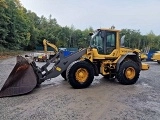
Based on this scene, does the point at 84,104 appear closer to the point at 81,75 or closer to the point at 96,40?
the point at 81,75

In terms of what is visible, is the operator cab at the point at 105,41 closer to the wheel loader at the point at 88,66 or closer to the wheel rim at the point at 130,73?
the wheel loader at the point at 88,66

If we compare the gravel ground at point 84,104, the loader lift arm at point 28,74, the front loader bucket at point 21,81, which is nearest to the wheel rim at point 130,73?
the gravel ground at point 84,104

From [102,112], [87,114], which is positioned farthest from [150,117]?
[87,114]

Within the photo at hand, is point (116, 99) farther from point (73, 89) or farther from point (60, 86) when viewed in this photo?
point (60, 86)

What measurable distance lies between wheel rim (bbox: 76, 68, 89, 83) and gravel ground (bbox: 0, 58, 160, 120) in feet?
1.39

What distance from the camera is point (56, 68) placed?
8117 millimetres

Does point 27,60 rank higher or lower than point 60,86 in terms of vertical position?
higher

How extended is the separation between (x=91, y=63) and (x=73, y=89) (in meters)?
1.24

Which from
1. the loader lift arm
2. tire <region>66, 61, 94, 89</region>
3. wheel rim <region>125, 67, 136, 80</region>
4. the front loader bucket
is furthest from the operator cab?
the front loader bucket

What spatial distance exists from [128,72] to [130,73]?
0.12 meters

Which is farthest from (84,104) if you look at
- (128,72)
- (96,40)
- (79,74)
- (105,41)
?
(96,40)

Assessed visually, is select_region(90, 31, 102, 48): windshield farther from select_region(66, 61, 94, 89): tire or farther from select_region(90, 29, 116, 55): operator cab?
select_region(66, 61, 94, 89): tire

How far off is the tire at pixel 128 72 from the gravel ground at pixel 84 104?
59 centimetres

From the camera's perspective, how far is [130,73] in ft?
29.1
